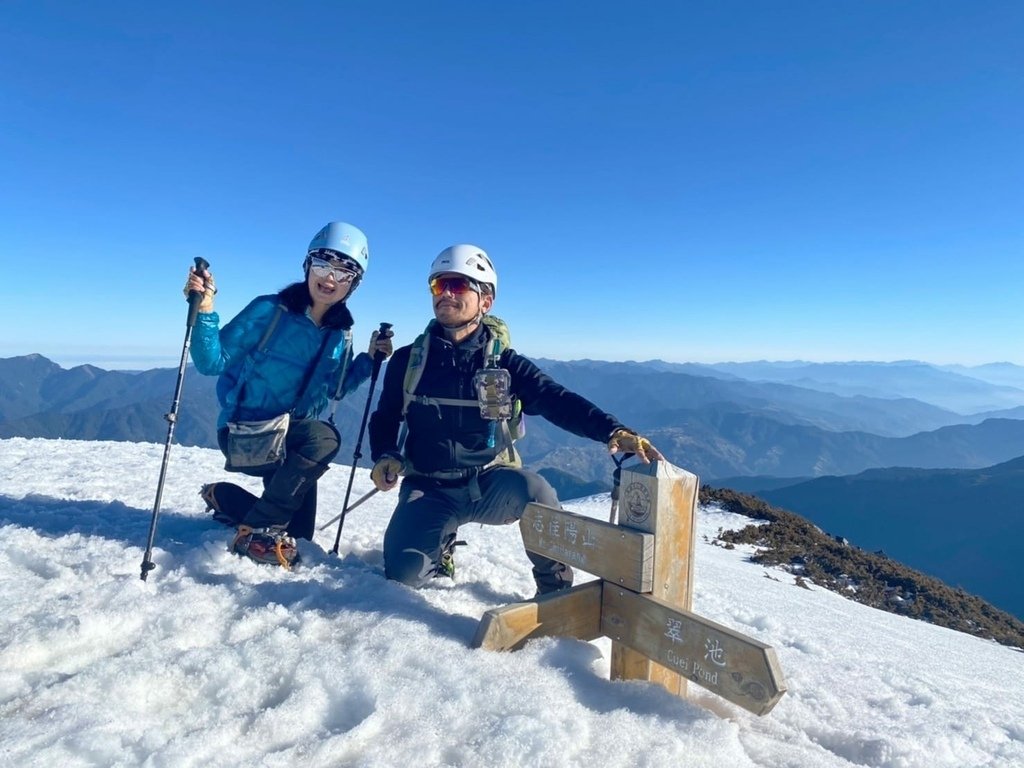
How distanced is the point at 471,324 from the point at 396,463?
4.82 ft

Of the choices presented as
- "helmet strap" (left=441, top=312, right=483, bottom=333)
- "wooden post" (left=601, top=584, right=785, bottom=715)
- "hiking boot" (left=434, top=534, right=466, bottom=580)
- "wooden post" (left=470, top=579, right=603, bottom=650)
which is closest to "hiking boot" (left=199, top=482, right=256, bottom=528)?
"hiking boot" (left=434, top=534, right=466, bottom=580)

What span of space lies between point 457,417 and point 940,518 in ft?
466

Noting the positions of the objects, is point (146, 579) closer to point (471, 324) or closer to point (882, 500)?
point (471, 324)

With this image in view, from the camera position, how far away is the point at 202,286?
494 centimetres

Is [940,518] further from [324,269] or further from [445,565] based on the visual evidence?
[324,269]

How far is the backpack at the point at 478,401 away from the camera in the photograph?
5.24 meters

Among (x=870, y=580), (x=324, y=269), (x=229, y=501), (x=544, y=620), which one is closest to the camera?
(x=544, y=620)

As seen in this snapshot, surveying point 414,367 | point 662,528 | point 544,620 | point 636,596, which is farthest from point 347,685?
point 414,367

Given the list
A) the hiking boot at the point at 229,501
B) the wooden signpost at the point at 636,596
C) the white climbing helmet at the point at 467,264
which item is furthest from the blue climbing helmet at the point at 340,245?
the wooden signpost at the point at 636,596

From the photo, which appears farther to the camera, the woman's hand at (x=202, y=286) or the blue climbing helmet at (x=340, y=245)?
the blue climbing helmet at (x=340, y=245)

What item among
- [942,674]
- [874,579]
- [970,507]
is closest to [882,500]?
[970,507]

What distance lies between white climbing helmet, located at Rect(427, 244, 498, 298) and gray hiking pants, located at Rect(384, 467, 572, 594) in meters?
1.81

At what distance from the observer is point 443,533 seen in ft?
16.8

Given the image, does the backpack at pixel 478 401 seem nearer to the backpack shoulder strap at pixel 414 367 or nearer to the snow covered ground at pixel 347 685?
the backpack shoulder strap at pixel 414 367
